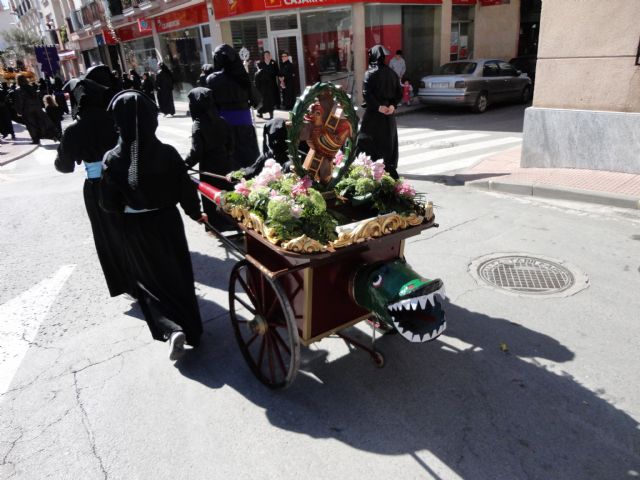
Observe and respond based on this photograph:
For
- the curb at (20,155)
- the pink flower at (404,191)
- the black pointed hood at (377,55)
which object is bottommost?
the curb at (20,155)

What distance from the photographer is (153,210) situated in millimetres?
3471

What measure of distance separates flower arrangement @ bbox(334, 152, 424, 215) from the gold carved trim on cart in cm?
9

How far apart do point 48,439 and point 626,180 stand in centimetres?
760

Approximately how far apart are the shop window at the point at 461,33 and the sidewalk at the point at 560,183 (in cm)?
1224

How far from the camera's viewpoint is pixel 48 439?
300 cm

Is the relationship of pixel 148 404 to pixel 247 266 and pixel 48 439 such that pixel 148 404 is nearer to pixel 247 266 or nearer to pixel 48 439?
pixel 48 439

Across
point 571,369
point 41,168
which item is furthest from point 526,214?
point 41,168

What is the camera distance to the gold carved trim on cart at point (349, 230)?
255 centimetres

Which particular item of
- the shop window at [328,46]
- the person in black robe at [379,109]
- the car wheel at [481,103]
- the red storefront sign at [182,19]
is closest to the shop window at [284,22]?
the shop window at [328,46]

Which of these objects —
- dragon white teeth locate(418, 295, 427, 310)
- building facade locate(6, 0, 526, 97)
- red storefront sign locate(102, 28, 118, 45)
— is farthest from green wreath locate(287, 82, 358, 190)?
red storefront sign locate(102, 28, 118, 45)

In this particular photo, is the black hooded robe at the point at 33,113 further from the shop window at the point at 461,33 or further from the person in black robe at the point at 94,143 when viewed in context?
the shop window at the point at 461,33

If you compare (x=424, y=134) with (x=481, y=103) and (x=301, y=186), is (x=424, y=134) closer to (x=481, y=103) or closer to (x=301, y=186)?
(x=481, y=103)

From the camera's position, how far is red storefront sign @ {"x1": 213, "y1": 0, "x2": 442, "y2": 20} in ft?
50.5

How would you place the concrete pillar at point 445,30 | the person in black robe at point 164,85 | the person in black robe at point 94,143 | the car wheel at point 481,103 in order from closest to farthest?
the person in black robe at point 94,143 → the car wheel at point 481,103 → the concrete pillar at point 445,30 → the person in black robe at point 164,85
